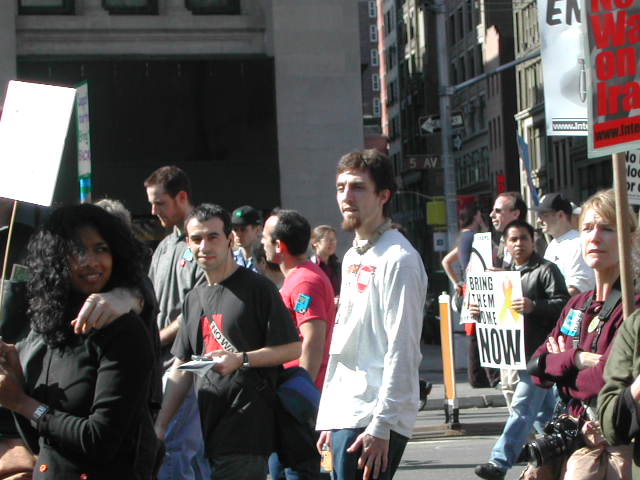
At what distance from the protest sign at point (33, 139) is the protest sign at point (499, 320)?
4607 mm

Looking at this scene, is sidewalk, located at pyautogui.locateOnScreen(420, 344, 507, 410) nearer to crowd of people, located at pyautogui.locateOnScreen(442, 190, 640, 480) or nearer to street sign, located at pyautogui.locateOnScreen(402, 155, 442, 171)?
crowd of people, located at pyautogui.locateOnScreen(442, 190, 640, 480)

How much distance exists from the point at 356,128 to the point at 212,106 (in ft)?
8.92

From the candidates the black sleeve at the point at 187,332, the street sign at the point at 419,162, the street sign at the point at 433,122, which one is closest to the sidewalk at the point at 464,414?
the black sleeve at the point at 187,332

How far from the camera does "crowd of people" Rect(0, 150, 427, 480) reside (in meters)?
3.81

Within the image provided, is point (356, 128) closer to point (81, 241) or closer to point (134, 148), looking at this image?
point (134, 148)

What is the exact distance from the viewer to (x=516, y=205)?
9.98 meters

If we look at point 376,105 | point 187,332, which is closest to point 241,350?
point 187,332

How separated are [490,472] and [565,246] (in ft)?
6.27

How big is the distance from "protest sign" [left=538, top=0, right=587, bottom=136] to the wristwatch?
400 centimetres

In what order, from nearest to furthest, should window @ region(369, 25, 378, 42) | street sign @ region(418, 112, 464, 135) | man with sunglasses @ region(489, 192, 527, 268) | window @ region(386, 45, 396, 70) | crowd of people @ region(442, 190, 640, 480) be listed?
crowd of people @ region(442, 190, 640, 480), man with sunglasses @ region(489, 192, 527, 268), street sign @ region(418, 112, 464, 135), window @ region(386, 45, 396, 70), window @ region(369, 25, 378, 42)

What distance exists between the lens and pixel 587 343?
517cm

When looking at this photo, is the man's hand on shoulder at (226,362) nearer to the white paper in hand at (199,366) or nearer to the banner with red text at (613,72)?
the white paper in hand at (199,366)

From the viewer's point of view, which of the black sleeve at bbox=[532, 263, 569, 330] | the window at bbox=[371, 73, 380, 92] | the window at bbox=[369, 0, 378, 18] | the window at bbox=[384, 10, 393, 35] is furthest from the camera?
the window at bbox=[371, 73, 380, 92]

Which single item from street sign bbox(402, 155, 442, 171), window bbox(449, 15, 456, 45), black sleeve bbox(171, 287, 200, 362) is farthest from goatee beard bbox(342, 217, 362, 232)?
window bbox(449, 15, 456, 45)
